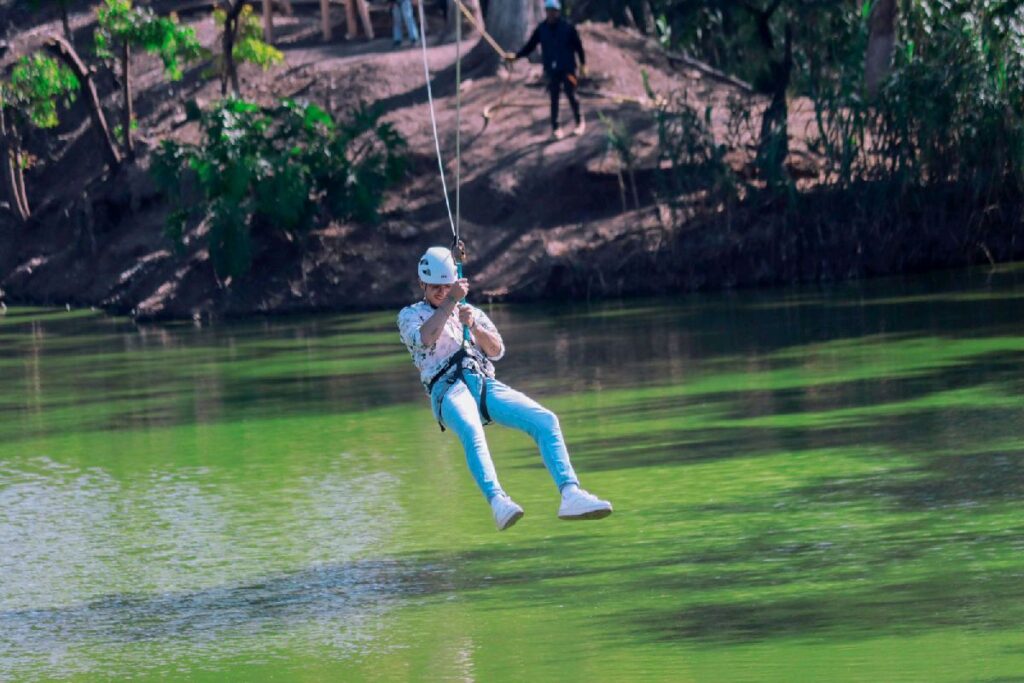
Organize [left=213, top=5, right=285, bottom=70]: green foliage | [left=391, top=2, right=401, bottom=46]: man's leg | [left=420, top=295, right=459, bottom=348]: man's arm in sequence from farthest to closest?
[left=391, top=2, right=401, bottom=46]: man's leg
[left=213, top=5, right=285, bottom=70]: green foliage
[left=420, top=295, right=459, bottom=348]: man's arm

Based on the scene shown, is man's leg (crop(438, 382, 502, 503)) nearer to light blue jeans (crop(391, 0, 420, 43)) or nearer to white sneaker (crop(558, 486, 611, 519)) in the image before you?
white sneaker (crop(558, 486, 611, 519))

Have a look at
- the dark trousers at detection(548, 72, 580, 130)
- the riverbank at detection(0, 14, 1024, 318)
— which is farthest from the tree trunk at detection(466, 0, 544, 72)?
the dark trousers at detection(548, 72, 580, 130)

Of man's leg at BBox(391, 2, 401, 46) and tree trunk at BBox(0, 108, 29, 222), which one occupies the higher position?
man's leg at BBox(391, 2, 401, 46)

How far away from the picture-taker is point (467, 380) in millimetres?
10539

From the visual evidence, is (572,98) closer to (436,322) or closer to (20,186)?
(20,186)

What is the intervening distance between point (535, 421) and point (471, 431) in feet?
1.08

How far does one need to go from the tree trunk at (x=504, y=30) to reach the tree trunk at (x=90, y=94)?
252 inches

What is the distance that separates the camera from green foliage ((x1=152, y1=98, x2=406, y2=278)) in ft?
96.0

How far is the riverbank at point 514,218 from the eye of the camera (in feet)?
91.2

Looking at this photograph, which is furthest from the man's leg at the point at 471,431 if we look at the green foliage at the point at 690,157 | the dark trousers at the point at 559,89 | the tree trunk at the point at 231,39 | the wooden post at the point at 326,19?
the wooden post at the point at 326,19

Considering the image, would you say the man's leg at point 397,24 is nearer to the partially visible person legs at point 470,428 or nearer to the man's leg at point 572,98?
the man's leg at point 572,98

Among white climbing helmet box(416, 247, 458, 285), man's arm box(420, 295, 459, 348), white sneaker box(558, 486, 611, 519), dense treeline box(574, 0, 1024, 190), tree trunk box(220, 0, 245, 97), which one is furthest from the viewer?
tree trunk box(220, 0, 245, 97)

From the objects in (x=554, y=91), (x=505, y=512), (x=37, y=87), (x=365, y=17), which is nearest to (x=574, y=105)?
(x=554, y=91)

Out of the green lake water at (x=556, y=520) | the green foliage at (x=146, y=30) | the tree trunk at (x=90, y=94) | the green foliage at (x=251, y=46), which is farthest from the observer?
the green foliage at (x=251, y=46)
